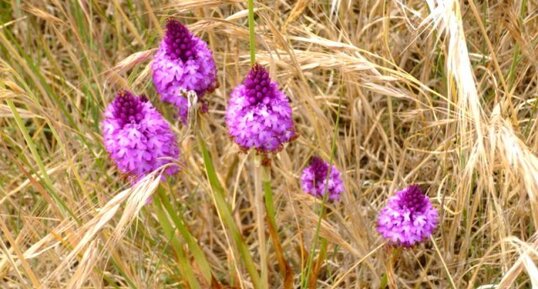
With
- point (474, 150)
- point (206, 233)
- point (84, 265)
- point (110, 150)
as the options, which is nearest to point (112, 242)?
point (84, 265)

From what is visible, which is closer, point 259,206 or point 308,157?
point 259,206

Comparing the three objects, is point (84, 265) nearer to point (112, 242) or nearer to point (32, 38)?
point (112, 242)

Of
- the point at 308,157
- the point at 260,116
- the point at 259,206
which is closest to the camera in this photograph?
the point at 260,116

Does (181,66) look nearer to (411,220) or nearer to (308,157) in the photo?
(411,220)

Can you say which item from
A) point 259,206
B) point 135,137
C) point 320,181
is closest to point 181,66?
point 135,137

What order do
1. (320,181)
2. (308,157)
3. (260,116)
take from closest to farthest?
1. (260,116)
2. (320,181)
3. (308,157)

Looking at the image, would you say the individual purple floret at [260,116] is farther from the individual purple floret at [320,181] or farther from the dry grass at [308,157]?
the individual purple floret at [320,181]

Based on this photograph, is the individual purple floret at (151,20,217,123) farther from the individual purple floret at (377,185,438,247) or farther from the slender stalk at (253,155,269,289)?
the individual purple floret at (377,185,438,247)
